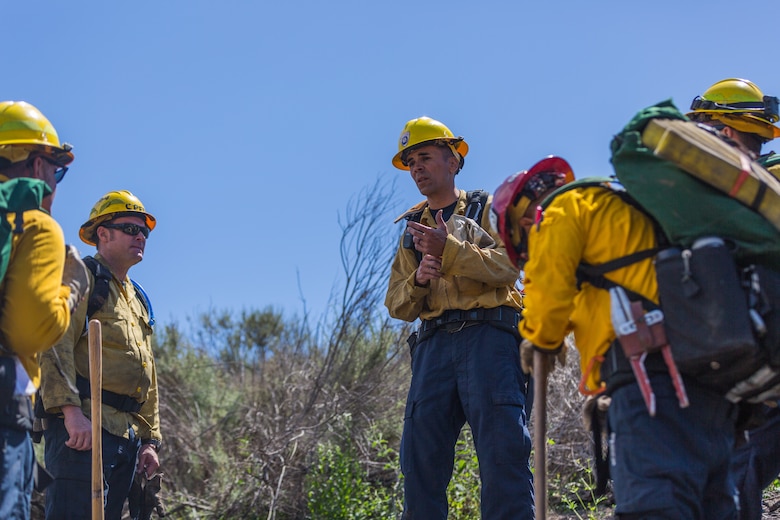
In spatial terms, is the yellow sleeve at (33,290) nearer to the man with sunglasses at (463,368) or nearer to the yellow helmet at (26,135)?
the yellow helmet at (26,135)

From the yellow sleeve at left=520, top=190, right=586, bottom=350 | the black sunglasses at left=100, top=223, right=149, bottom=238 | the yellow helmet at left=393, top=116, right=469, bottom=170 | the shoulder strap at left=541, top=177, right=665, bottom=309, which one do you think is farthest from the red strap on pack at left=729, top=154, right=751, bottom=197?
the black sunglasses at left=100, top=223, right=149, bottom=238

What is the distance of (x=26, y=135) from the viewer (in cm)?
433

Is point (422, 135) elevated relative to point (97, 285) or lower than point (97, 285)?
elevated

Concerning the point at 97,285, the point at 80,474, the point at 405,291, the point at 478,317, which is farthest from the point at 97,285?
the point at 478,317

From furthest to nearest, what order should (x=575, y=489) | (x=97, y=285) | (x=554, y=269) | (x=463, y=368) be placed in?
(x=575, y=489) → (x=97, y=285) → (x=463, y=368) → (x=554, y=269)

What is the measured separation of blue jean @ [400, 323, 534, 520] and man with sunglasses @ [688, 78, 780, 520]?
1167 mm

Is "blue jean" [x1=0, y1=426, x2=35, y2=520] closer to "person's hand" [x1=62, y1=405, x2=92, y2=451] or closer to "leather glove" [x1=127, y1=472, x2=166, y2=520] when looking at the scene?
"person's hand" [x1=62, y1=405, x2=92, y2=451]

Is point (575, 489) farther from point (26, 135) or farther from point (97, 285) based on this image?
point (26, 135)

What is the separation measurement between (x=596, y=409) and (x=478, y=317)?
1540 millimetres

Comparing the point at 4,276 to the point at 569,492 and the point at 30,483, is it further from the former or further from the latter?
the point at 569,492

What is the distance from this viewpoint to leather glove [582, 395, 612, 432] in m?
3.72

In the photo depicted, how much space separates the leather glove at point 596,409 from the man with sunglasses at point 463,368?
1.18 m

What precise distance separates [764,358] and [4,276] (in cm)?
295

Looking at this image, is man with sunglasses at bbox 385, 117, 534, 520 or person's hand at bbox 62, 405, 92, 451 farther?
person's hand at bbox 62, 405, 92, 451
